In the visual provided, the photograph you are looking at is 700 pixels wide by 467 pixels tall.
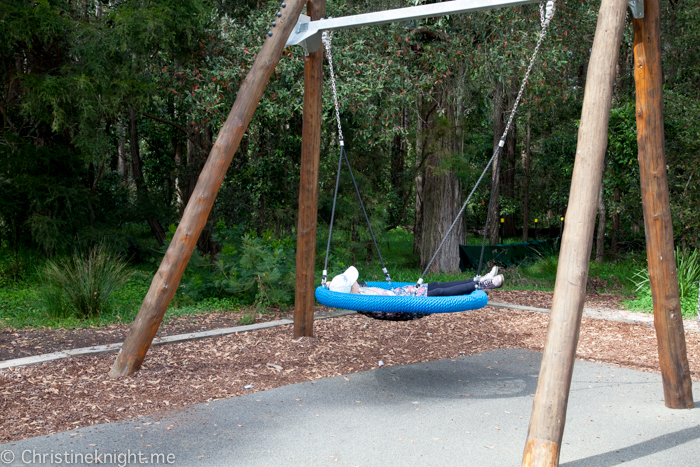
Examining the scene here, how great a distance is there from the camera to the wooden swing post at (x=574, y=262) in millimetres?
2447

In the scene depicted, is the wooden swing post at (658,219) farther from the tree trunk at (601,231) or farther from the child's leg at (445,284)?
the tree trunk at (601,231)

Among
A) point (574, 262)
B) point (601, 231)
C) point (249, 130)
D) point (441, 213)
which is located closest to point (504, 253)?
point (441, 213)

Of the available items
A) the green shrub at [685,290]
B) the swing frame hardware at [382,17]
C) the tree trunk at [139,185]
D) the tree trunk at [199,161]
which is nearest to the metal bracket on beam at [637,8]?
the swing frame hardware at [382,17]

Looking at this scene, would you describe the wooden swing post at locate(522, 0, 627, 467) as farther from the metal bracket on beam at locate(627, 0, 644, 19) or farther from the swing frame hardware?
the swing frame hardware

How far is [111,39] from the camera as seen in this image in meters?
6.93

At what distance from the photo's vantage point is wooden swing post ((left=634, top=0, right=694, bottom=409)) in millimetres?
3568

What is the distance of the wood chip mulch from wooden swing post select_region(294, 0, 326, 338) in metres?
0.30

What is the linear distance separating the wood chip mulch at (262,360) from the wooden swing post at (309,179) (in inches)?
12.0

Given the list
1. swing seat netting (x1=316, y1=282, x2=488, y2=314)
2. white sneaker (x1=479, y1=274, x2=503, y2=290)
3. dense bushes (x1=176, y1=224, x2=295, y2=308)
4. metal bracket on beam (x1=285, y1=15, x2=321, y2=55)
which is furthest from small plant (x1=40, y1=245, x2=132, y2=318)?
white sneaker (x1=479, y1=274, x2=503, y2=290)

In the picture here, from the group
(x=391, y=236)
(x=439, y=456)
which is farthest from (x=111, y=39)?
(x=391, y=236)

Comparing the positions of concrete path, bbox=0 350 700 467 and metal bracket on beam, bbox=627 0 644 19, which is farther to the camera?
metal bracket on beam, bbox=627 0 644 19

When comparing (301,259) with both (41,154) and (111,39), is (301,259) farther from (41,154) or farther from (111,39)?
(41,154)

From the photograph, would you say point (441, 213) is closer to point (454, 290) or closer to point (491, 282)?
point (491, 282)

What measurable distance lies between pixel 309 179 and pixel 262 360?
1502 mm
